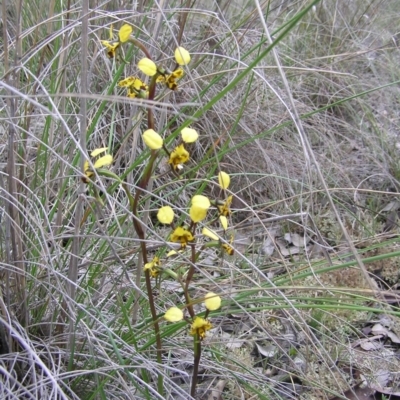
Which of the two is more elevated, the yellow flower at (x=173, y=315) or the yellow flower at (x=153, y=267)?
the yellow flower at (x=153, y=267)

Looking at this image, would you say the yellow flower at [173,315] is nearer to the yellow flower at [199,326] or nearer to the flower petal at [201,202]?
the yellow flower at [199,326]

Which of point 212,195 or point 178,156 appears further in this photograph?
point 212,195

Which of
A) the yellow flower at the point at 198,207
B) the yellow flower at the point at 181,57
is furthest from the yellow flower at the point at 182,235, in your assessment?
the yellow flower at the point at 181,57

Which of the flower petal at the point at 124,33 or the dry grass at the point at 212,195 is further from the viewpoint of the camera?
the dry grass at the point at 212,195

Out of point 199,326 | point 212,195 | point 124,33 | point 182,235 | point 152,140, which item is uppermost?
point 124,33

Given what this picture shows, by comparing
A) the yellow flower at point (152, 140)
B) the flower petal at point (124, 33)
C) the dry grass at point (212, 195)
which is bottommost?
the dry grass at point (212, 195)

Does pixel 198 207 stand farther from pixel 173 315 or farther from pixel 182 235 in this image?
pixel 173 315

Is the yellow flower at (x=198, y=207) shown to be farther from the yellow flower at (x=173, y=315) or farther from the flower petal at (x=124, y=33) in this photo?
the flower petal at (x=124, y=33)

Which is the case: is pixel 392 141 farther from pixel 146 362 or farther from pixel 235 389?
pixel 146 362

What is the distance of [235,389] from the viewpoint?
133 cm

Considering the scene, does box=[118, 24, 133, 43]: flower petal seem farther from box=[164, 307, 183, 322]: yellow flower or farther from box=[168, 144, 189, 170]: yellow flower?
box=[164, 307, 183, 322]: yellow flower

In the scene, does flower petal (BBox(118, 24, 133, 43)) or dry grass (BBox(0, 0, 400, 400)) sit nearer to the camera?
flower petal (BBox(118, 24, 133, 43))

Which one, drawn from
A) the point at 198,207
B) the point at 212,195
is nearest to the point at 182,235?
the point at 198,207

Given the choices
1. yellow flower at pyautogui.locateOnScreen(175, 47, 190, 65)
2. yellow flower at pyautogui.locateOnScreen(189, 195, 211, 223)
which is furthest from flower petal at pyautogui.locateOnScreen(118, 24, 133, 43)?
yellow flower at pyautogui.locateOnScreen(189, 195, 211, 223)
